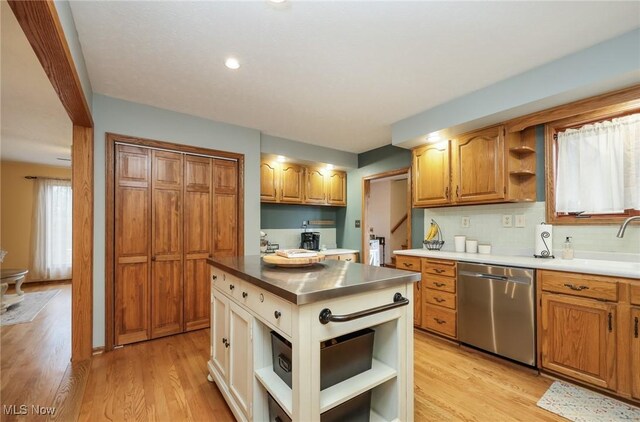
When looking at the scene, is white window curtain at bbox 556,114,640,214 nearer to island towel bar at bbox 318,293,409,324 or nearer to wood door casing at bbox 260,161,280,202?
island towel bar at bbox 318,293,409,324

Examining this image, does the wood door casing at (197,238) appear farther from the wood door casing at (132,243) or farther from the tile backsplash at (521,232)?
the tile backsplash at (521,232)

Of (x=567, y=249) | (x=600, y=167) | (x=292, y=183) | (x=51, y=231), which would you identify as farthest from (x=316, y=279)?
(x=51, y=231)

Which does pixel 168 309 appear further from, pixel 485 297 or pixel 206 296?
pixel 485 297

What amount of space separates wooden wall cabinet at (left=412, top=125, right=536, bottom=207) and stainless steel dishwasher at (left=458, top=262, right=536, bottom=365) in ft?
2.51

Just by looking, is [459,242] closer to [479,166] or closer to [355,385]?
[479,166]

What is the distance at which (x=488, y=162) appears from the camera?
9.37 feet

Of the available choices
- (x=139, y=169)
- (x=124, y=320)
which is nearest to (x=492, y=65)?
(x=139, y=169)

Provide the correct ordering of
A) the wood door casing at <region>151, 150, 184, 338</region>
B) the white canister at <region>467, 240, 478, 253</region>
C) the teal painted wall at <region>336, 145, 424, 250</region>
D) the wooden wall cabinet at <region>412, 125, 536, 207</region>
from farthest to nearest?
the teal painted wall at <region>336, 145, 424, 250</region> < the white canister at <region>467, 240, 478, 253</region> < the wood door casing at <region>151, 150, 184, 338</region> < the wooden wall cabinet at <region>412, 125, 536, 207</region>

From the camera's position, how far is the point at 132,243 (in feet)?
9.53

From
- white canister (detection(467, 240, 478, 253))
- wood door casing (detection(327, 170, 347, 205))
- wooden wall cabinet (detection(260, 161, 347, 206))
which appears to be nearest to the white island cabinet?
white canister (detection(467, 240, 478, 253))

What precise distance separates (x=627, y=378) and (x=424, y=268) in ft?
5.35

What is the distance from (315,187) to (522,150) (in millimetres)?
2921

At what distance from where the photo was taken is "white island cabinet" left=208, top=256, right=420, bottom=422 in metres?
1.18

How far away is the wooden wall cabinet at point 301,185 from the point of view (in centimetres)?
427
